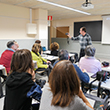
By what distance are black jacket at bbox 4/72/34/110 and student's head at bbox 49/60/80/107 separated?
1.43ft

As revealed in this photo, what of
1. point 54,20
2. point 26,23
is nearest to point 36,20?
point 26,23

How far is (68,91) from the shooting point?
0.97m

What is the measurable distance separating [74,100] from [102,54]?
23.2 ft

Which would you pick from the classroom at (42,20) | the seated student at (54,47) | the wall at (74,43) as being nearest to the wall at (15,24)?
the classroom at (42,20)

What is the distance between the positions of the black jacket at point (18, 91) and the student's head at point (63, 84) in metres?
0.44

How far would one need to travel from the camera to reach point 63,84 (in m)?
0.97

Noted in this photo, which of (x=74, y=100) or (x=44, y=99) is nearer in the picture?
(x=74, y=100)

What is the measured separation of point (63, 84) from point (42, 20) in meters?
5.17

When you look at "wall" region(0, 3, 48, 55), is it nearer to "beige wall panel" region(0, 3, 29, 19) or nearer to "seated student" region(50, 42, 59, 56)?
"beige wall panel" region(0, 3, 29, 19)

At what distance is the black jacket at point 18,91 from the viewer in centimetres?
131

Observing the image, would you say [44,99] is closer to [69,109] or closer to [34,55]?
[69,109]

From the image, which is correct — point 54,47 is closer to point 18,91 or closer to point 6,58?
point 6,58

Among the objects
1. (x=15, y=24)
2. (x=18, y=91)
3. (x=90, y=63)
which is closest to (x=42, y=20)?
(x=15, y=24)

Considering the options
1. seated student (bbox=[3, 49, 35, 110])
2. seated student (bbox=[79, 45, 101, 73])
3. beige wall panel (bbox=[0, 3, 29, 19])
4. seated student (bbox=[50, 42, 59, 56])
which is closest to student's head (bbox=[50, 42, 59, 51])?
seated student (bbox=[50, 42, 59, 56])
